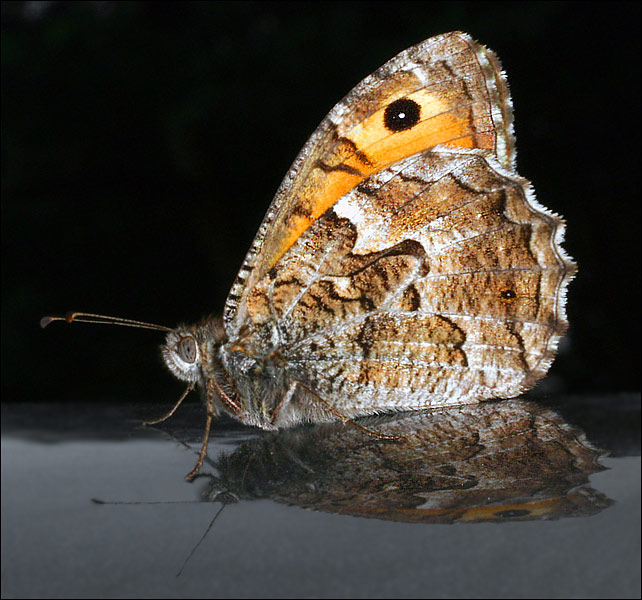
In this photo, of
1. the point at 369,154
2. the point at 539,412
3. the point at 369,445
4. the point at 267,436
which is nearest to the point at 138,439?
the point at 267,436

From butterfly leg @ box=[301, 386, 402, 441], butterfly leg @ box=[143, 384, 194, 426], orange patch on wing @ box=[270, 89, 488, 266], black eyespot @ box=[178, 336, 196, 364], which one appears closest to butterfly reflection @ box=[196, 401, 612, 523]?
butterfly leg @ box=[301, 386, 402, 441]

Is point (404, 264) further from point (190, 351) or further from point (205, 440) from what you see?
point (205, 440)

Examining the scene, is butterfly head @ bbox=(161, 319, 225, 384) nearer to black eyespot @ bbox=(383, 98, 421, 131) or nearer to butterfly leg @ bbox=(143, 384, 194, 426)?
butterfly leg @ bbox=(143, 384, 194, 426)

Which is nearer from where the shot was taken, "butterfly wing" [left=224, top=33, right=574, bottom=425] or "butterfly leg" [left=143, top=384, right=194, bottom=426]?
"butterfly leg" [left=143, top=384, right=194, bottom=426]

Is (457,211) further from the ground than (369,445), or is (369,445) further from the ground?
(457,211)

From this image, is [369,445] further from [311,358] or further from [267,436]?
[311,358]

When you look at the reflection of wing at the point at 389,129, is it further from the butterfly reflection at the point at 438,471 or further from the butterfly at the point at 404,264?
the butterfly reflection at the point at 438,471

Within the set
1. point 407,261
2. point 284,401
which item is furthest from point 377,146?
point 284,401
